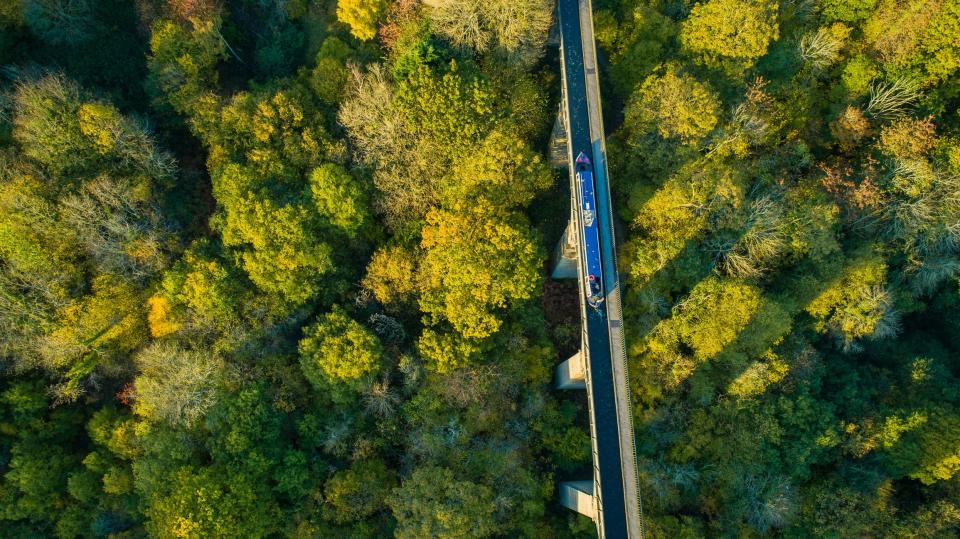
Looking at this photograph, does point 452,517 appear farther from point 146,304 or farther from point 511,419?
point 146,304

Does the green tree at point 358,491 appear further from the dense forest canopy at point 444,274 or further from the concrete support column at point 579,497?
the concrete support column at point 579,497

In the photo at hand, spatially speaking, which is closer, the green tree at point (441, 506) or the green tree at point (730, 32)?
the green tree at point (441, 506)

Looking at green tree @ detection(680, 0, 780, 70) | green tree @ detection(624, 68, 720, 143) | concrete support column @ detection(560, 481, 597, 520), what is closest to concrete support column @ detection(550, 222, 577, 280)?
green tree @ detection(624, 68, 720, 143)

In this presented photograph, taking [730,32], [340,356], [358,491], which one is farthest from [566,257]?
[358,491]

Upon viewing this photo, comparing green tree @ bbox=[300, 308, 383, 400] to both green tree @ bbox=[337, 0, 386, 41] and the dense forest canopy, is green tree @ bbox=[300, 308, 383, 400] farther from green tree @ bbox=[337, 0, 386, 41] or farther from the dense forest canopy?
green tree @ bbox=[337, 0, 386, 41]

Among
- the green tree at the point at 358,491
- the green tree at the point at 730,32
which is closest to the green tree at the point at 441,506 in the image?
the green tree at the point at 358,491

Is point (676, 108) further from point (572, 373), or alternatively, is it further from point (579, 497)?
point (579, 497)
